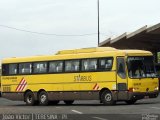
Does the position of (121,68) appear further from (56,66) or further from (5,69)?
(5,69)

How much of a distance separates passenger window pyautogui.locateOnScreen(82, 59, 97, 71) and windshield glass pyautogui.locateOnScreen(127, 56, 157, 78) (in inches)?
78.7

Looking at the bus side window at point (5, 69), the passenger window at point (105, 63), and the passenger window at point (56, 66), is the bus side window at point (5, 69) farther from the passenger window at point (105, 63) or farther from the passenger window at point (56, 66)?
the passenger window at point (105, 63)

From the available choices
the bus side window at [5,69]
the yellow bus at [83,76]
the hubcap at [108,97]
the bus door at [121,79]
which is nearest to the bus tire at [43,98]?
the yellow bus at [83,76]

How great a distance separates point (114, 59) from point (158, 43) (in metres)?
35.3

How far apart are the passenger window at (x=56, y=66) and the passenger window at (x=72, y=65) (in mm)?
426

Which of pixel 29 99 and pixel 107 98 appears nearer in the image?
pixel 107 98

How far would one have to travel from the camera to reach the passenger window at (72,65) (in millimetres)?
31062

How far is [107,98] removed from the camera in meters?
29.6

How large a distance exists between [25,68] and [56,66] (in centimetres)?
260

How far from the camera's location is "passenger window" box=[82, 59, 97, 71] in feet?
99.0

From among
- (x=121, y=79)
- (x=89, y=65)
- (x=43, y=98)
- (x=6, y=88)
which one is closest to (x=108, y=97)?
(x=121, y=79)

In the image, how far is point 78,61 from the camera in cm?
3097

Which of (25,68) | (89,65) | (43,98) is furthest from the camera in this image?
(25,68)

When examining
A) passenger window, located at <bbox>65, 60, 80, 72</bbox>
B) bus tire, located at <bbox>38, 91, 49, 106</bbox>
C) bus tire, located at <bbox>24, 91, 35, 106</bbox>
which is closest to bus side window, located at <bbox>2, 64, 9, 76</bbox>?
bus tire, located at <bbox>24, 91, 35, 106</bbox>
